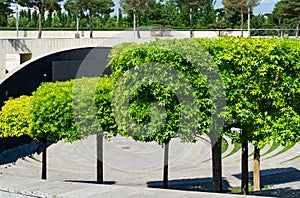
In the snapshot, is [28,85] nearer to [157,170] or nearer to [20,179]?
[157,170]

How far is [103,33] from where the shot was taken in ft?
185

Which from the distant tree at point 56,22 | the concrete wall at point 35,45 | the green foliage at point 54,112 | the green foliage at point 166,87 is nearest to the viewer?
the green foliage at point 166,87

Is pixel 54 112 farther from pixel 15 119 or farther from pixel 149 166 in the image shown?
pixel 149 166

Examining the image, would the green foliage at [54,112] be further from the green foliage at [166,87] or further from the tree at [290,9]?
the tree at [290,9]

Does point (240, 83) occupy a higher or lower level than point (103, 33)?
lower

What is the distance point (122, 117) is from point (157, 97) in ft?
4.93

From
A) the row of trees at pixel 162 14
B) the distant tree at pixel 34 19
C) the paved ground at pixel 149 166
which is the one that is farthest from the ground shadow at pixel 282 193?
the distant tree at pixel 34 19

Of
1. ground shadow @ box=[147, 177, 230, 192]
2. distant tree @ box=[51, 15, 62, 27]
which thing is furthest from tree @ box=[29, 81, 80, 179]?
distant tree @ box=[51, 15, 62, 27]

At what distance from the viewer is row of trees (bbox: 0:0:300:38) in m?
53.1

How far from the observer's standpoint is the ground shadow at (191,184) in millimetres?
19608

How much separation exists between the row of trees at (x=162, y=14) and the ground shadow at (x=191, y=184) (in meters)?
29.2

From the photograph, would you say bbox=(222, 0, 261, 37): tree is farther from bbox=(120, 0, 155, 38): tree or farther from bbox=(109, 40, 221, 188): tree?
bbox=(109, 40, 221, 188): tree

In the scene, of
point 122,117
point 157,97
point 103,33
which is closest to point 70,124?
point 122,117

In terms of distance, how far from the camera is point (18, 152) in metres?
25.5
